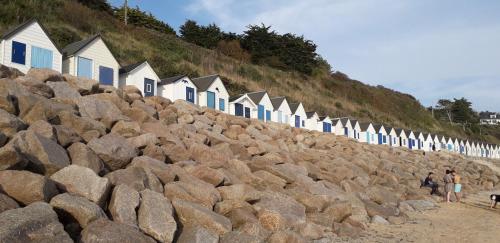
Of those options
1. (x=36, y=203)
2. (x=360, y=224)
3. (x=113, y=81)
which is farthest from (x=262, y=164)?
(x=113, y=81)

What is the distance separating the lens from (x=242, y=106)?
35.9 meters

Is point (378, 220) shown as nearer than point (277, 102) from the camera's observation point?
Yes

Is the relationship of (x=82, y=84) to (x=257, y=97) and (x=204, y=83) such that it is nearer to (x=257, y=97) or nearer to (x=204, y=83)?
(x=204, y=83)

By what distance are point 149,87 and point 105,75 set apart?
120 inches

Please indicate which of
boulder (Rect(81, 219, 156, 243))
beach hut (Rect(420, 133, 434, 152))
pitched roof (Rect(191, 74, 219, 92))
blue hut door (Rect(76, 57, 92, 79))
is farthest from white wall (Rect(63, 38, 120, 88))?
beach hut (Rect(420, 133, 434, 152))

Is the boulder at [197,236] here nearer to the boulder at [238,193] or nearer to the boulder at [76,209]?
the boulder at [76,209]

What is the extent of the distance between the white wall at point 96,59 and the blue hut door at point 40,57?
1.22 m

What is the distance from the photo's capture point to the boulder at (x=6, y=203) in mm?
5750

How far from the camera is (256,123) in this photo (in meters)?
20.5

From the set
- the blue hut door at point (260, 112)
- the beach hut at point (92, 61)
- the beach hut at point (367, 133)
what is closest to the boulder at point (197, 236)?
the beach hut at point (92, 61)

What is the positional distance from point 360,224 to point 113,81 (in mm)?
20929

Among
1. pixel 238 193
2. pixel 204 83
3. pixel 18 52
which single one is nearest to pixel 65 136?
pixel 238 193

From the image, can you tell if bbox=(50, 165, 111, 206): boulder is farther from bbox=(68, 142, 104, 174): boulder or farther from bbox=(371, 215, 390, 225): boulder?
bbox=(371, 215, 390, 225): boulder

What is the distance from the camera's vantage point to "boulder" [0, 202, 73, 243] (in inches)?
202
